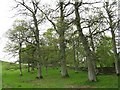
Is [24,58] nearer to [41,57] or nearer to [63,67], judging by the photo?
[41,57]

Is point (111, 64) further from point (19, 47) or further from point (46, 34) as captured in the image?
point (19, 47)

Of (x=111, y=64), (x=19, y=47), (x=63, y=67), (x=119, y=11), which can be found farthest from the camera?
(x=111, y=64)

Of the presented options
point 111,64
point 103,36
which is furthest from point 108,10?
point 111,64

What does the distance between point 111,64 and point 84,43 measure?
1131 inches

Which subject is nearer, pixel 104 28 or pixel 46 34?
pixel 104 28

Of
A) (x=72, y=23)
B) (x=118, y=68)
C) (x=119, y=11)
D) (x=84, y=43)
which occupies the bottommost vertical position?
(x=118, y=68)

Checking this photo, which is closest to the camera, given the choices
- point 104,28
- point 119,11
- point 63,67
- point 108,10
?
point 104,28

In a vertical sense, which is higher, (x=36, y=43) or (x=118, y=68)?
(x=36, y=43)

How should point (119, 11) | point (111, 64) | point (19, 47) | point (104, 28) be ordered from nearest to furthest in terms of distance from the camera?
point (104, 28) → point (119, 11) → point (19, 47) → point (111, 64)

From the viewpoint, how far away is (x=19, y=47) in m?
53.7

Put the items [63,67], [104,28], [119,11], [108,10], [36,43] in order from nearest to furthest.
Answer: [104,28] < [119,11] < [108,10] < [63,67] < [36,43]

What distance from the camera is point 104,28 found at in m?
30.9

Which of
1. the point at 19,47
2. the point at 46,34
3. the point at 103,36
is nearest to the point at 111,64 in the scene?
the point at 46,34

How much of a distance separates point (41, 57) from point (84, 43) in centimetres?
1495
